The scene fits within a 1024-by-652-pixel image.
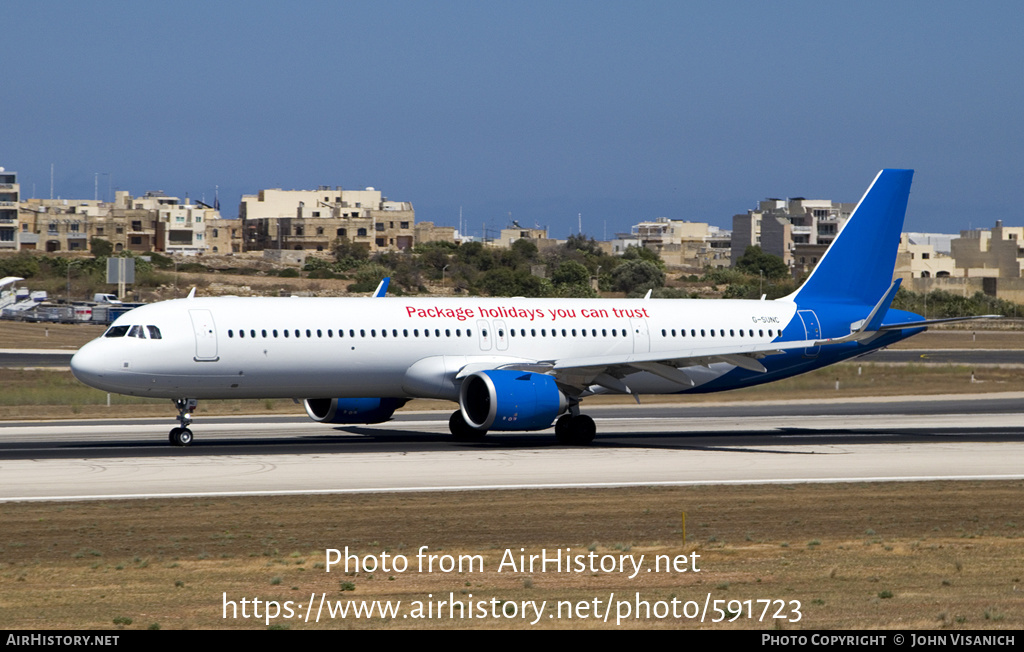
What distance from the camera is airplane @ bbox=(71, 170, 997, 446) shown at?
33875 millimetres

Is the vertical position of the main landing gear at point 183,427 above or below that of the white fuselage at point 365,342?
below

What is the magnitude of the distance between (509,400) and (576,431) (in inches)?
138

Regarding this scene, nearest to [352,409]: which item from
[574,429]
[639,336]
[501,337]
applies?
[501,337]

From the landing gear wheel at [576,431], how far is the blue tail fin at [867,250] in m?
10.7

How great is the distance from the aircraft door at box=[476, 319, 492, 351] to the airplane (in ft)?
0.13

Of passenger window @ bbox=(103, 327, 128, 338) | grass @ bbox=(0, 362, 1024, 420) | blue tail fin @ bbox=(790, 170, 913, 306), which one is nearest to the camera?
passenger window @ bbox=(103, 327, 128, 338)

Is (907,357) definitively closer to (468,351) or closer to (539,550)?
(468,351)

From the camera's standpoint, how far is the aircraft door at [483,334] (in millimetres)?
37438

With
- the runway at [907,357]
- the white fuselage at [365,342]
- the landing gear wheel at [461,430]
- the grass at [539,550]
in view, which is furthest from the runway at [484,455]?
the runway at [907,357]

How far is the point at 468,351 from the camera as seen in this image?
122 feet

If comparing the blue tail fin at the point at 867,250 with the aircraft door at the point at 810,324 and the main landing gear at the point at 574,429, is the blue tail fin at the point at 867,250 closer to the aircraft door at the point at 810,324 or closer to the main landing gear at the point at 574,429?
the aircraft door at the point at 810,324

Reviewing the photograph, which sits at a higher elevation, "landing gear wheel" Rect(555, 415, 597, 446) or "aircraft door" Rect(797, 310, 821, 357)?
"aircraft door" Rect(797, 310, 821, 357)

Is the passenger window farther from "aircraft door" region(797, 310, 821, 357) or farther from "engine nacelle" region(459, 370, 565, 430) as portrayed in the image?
"aircraft door" region(797, 310, 821, 357)

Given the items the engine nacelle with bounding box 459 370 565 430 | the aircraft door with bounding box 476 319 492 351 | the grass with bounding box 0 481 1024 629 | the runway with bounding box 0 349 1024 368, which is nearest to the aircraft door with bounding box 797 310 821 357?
the engine nacelle with bounding box 459 370 565 430
